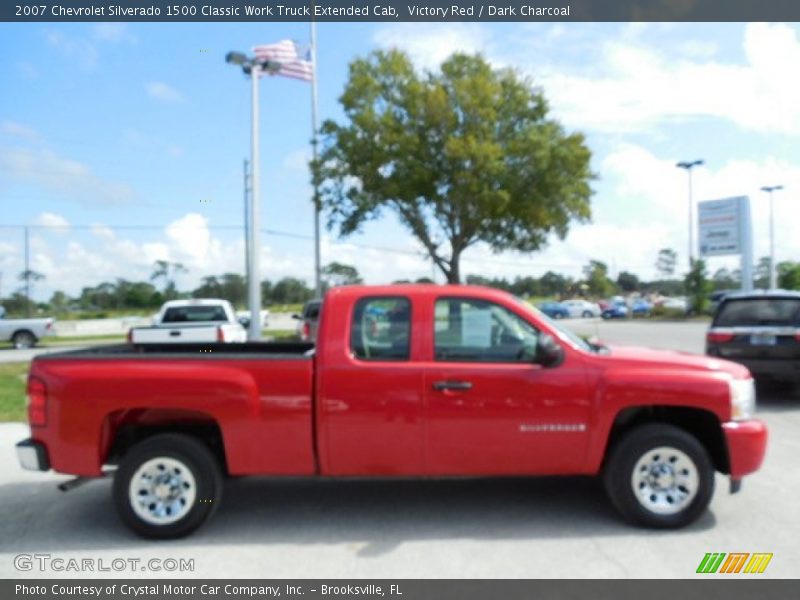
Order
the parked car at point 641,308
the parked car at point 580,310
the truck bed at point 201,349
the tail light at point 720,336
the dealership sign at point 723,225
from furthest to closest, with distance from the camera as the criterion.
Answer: the parked car at point 580,310 < the parked car at point 641,308 < the dealership sign at point 723,225 < the tail light at point 720,336 < the truck bed at point 201,349

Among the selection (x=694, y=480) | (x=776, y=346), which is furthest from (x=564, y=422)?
(x=776, y=346)

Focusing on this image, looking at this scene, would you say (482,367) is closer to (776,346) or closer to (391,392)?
(391,392)

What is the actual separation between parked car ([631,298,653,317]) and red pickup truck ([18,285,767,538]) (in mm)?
50726

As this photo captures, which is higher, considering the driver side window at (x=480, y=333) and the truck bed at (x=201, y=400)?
the driver side window at (x=480, y=333)

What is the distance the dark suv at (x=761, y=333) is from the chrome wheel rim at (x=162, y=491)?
8.42 metres

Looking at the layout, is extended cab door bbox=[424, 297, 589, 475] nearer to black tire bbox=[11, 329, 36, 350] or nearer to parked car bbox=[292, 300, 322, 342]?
parked car bbox=[292, 300, 322, 342]

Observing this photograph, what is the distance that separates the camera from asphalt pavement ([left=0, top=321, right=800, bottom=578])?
15.2 feet

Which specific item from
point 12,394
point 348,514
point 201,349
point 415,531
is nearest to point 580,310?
point 12,394

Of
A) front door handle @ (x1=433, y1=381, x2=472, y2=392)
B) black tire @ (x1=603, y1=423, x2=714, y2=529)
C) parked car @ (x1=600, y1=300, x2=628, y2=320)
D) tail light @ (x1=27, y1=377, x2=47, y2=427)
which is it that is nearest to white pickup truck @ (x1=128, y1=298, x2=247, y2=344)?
tail light @ (x1=27, y1=377, x2=47, y2=427)

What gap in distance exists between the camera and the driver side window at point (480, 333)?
5.29m

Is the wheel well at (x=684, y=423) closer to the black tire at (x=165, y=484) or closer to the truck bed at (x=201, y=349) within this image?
the truck bed at (x=201, y=349)

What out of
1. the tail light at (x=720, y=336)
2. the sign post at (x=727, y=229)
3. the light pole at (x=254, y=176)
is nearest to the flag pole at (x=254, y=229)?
the light pole at (x=254, y=176)

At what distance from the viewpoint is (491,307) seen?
5.41 meters

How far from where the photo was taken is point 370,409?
16.9 ft
